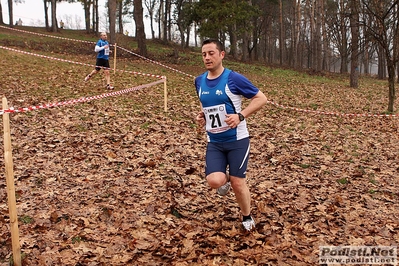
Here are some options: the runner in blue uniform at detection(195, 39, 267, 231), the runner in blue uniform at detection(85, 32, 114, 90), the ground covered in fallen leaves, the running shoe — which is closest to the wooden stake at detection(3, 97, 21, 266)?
the ground covered in fallen leaves

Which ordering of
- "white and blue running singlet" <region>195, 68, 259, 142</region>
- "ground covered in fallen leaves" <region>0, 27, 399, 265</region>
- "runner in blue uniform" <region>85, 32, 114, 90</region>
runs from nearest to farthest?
"white and blue running singlet" <region>195, 68, 259, 142</region>
"ground covered in fallen leaves" <region>0, 27, 399, 265</region>
"runner in blue uniform" <region>85, 32, 114, 90</region>

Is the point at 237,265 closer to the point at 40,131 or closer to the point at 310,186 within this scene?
the point at 310,186

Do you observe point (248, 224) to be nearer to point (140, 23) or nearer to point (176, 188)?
point (176, 188)

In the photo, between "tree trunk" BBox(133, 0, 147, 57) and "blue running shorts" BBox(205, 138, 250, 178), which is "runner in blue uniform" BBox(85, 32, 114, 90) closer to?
"tree trunk" BBox(133, 0, 147, 57)

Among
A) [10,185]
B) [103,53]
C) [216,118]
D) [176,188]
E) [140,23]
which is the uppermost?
[140,23]

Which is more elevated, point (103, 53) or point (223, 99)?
point (103, 53)

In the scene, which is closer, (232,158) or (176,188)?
(232,158)

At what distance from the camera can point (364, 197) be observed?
5598mm

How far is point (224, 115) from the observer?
4074 mm

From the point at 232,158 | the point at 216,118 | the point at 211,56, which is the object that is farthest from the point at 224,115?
the point at 211,56

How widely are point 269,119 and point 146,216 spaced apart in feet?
22.9

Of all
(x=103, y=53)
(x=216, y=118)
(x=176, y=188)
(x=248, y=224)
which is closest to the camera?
(x=216, y=118)

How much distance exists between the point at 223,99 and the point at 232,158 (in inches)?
28.0

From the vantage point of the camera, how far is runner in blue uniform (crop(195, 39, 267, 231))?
400cm
